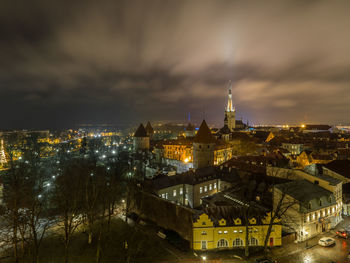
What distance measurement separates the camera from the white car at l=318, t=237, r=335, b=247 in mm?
19234

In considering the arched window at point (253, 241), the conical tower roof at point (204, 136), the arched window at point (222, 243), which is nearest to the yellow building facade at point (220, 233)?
the arched window at point (222, 243)

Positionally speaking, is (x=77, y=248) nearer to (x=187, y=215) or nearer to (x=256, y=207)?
(x=187, y=215)

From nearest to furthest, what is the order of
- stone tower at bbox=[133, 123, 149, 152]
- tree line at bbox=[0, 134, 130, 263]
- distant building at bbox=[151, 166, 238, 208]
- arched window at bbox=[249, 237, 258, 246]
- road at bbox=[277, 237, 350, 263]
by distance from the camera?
tree line at bbox=[0, 134, 130, 263], road at bbox=[277, 237, 350, 263], arched window at bbox=[249, 237, 258, 246], distant building at bbox=[151, 166, 238, 208], stone tower at bbox=[133, 123, 149, 152]

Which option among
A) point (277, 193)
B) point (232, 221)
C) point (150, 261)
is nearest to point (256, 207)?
point (277, 193)

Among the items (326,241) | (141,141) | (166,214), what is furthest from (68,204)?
(141,141)

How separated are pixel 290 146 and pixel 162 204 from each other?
5580 centimetres

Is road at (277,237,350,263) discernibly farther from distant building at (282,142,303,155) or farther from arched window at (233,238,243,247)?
distant building at (282,142,303,155)

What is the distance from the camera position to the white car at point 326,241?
63.1 ft

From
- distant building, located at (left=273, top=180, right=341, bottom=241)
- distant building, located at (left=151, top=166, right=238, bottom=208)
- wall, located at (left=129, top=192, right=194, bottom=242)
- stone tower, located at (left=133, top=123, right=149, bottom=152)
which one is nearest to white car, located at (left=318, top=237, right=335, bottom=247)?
distant building, located at (left=273, top=180, right=341, bottom=241)

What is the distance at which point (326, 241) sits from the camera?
763 inches

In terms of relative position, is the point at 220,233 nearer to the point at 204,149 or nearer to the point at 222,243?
the point at 222,243

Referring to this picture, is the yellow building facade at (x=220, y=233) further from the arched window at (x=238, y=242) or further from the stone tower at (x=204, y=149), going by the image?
the stone tower at (x=204, y=149)

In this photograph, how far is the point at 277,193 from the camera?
22.2 meters

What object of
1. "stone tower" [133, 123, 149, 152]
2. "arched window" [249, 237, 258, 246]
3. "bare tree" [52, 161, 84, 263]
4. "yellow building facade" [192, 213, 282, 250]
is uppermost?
"stone tower" [133, 123, 149, 152]
